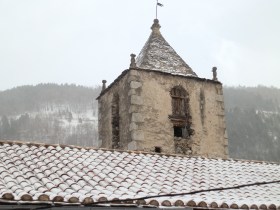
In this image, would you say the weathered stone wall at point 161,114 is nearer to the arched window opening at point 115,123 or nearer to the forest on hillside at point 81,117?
the arched window opening at point 115,123

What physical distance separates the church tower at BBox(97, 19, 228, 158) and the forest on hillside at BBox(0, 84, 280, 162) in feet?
92.6

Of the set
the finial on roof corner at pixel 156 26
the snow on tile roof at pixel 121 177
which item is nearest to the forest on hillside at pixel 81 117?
the finial on roof corner at pixel 156 26

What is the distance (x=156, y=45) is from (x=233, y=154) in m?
29.5

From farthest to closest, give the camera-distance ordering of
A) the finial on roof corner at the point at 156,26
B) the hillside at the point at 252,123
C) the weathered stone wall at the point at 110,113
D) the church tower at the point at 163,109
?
the hillside at the point at 252,123 < the finial on roof corner at the point at 156,26 < the weathered stone wall at the point at 110,113 < the church tower at the point at 163,109

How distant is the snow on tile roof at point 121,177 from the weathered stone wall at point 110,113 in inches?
187

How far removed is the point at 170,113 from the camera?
630 inches

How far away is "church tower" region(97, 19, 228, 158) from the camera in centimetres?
1536

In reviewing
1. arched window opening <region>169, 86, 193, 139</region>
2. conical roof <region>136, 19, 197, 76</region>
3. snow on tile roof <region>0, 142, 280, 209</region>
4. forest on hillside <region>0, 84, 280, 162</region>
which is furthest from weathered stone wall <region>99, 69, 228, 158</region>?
forest on hillside <region>0, 84, 280, 162</region>

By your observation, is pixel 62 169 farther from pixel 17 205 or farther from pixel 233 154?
pixel 233 154

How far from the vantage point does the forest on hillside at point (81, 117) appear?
165 feet

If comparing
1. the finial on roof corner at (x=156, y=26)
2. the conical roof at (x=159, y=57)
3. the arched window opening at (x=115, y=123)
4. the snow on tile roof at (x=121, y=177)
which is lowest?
the snow on tile roof at (x=121, y=177)

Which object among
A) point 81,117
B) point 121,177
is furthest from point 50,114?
point 121,177

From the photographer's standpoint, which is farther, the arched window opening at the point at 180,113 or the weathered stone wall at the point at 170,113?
the arched window opening at the point at 180,113

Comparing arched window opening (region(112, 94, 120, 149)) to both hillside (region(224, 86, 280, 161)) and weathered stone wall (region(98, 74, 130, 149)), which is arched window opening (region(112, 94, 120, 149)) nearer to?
weathered stone wall (region(98, 74, 130, 149))
